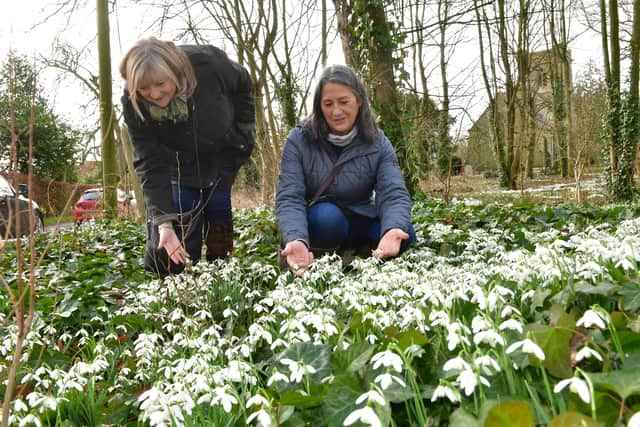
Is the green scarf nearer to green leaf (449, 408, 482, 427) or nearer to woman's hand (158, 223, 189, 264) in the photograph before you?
woman's hand (158, 223, 189, 264)

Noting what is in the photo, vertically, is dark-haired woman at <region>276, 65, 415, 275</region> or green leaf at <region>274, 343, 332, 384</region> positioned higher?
dark-haired woman at <region>276, 65, 415, 275</region>

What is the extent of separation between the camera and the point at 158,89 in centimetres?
272

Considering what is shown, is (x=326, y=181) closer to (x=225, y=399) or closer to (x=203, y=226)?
(x=203, y=226)

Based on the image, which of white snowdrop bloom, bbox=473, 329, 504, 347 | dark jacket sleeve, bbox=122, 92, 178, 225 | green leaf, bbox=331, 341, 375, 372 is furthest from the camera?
dark jacket sleeve, bbox=122, 92, 178, 225

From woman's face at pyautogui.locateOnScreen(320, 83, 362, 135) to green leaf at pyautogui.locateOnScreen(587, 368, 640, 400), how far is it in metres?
2.31

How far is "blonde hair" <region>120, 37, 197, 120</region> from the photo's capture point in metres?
2.59

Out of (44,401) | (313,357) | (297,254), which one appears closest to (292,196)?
(297,254)

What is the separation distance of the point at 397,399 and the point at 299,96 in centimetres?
1060

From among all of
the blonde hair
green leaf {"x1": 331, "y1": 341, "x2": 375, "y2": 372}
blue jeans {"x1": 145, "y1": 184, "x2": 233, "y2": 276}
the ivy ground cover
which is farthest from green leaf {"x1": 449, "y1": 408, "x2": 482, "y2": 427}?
blue jeans {"x1": 145, "y1": 184, "x2": 233, "y2": 276}

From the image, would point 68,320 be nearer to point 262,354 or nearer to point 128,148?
point 262,354

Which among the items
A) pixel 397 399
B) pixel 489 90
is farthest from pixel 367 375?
pixel 489 90

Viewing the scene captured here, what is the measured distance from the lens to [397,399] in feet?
3.54

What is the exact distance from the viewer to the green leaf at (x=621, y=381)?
89cm

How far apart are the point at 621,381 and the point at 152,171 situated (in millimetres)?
2816
